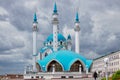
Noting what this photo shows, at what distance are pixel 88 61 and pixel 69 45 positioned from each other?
22629 millimetres

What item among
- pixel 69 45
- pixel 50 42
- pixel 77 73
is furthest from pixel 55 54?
pixel 69 45

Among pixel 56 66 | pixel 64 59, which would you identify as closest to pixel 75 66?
pixel 64 59

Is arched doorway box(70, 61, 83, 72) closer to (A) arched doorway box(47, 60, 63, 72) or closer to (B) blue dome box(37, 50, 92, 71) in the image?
(B) blue dome box(37, 50, 92, 71)

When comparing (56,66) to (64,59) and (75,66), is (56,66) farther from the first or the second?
(75,66)

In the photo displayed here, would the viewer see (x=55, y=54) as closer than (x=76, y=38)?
Yes

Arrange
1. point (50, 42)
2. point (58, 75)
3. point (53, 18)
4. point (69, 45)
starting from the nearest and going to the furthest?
1. point (58, 75)
2. point (53, 18)
3. point (50, 42)
4. point (69, 45)

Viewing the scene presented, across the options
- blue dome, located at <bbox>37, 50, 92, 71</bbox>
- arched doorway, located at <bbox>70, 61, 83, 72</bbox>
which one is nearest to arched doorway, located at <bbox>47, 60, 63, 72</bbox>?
blue dome, located at <bbox>37, 50, 92, 71</bbox>

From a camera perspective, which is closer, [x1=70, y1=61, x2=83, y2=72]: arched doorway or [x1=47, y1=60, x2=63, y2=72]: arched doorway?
[x1=47, y1=60, x2=63, y2=72]: arched doorway

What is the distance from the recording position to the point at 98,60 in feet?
351

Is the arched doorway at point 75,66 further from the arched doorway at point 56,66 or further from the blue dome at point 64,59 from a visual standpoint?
the arched doorway at point 56,66

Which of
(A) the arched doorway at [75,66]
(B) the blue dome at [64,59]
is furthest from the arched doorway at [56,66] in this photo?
(A) the arched doorway at [75,66]

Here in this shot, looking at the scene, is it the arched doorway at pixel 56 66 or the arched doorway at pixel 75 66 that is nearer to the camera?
the arched doorway at pixel 56 66

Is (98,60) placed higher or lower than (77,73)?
higher

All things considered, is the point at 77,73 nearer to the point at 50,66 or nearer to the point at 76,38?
the point at 50,66
